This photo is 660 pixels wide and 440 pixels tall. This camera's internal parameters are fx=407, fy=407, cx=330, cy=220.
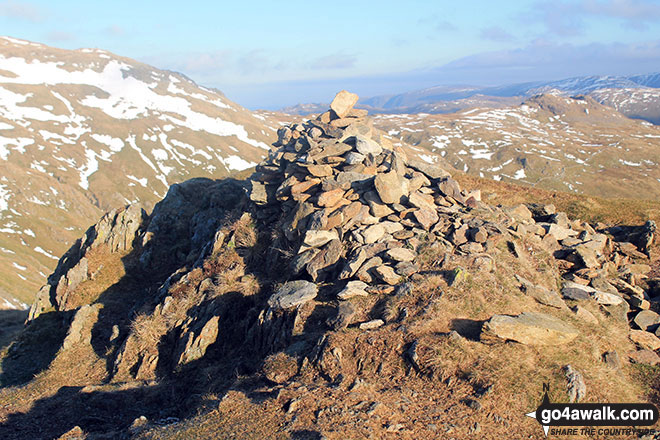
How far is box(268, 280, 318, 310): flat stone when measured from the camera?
2058 centimetres

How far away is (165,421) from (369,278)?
10991 mm

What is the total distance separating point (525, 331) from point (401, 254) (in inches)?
268

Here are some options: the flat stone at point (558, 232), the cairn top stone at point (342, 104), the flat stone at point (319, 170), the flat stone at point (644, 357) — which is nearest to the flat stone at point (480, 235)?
the flat stone at point (558, 232)

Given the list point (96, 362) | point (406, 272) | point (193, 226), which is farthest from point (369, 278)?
point (193, 226)

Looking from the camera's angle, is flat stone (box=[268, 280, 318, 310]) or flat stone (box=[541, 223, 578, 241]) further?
flat stone (box=[541, 223, 578, 241])

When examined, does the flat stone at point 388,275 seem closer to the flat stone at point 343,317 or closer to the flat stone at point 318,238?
the flat stone at point 343,317

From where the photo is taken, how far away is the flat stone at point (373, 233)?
22.5m

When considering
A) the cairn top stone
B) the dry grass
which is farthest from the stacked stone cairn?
the cairn top stone

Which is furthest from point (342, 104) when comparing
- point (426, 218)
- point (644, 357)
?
point (644, 357)

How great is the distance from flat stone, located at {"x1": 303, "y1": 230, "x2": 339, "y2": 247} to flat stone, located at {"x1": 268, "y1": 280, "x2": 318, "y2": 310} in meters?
2.46

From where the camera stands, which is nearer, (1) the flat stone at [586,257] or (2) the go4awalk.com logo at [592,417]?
(2) the go4awalk.com logo at [592,417]

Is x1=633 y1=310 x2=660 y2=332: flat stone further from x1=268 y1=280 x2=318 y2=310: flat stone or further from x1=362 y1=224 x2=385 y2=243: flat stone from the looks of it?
x1=268 y1=280 x2=318 y2=310: flat stone

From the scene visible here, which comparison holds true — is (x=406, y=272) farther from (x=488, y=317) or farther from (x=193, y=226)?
(x=193, y=226)

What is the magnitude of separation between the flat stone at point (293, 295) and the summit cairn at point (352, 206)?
951mm
